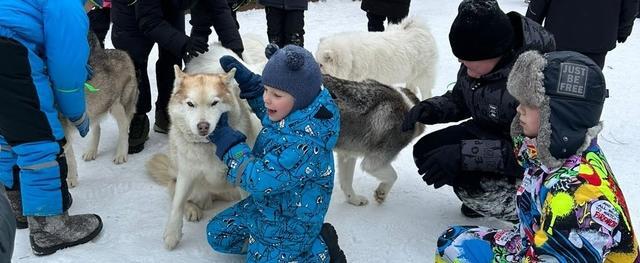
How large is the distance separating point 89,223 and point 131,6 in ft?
6.07

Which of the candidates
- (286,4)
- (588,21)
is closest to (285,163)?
(588,21)

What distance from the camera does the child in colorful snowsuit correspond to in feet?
6.29

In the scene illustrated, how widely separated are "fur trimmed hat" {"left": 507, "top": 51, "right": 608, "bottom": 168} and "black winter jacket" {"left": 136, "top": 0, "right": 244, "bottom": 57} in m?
2.67

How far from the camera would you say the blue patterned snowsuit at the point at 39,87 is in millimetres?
2557

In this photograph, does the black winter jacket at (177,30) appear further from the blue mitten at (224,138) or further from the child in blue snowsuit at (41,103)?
the blue mitten at (224,138)

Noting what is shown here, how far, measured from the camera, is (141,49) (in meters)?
4.38

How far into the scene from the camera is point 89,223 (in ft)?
10.1

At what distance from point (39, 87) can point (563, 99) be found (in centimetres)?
233


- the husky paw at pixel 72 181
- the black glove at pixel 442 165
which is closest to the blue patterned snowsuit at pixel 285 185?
the black glove at pixel 442 165

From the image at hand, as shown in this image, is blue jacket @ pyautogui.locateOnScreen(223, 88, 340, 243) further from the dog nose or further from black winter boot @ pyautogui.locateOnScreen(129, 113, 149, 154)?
black winter boot @ pyautogui.locateOnScreen(129, 113, 149, 154)

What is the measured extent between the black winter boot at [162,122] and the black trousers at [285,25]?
5.93 ft

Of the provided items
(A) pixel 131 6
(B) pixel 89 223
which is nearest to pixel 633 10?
(A) pixel 131 6

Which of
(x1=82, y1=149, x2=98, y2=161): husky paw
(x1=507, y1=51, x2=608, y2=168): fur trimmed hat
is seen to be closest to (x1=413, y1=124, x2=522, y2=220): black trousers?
(x1=507, y1=51, x2=608, y2=168): fur trimmed hat

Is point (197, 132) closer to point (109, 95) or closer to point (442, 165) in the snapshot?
point (442, 165)
